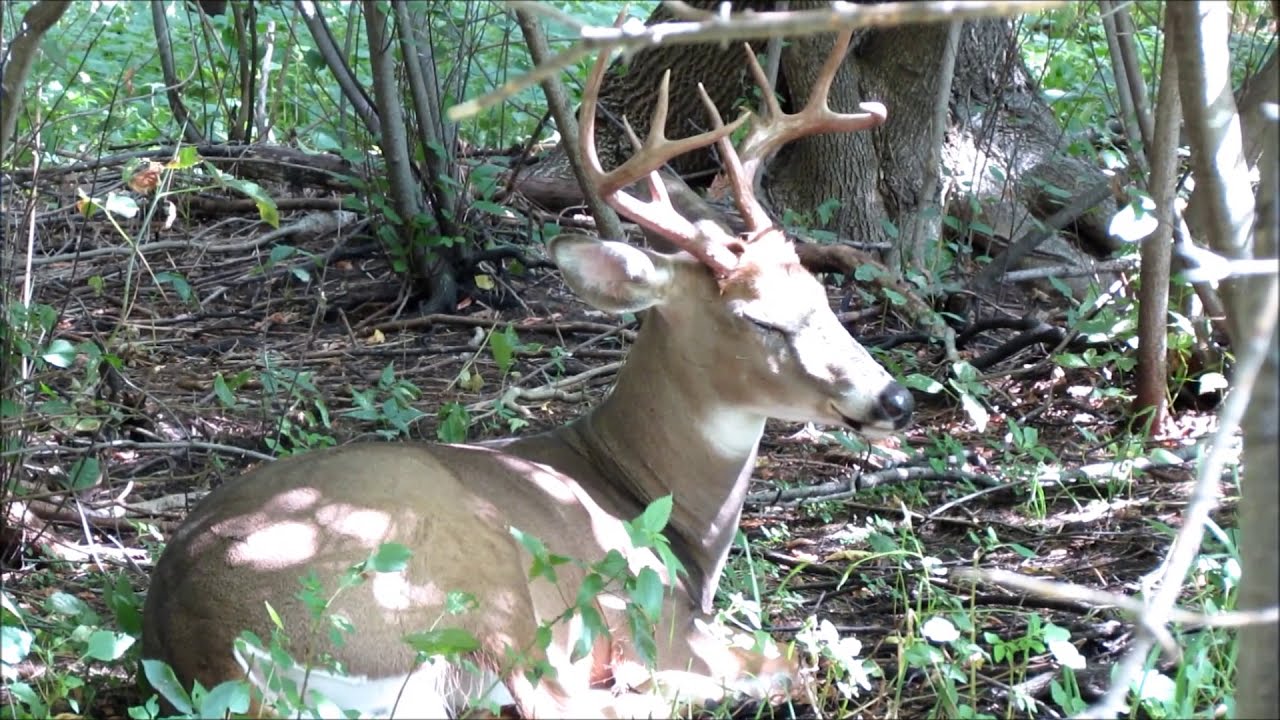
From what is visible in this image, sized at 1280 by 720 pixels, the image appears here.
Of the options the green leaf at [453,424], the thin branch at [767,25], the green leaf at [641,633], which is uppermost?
the thin branch at [767,25]

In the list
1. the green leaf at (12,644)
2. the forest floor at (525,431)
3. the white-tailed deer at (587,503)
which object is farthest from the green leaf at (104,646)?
the forest floor at (525,431)

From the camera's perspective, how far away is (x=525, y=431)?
551 cm

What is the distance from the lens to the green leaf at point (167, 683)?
299 cm

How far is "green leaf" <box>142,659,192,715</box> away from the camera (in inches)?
118

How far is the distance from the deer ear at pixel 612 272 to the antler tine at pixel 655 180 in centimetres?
10

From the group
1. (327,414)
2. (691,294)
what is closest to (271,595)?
(691,294)

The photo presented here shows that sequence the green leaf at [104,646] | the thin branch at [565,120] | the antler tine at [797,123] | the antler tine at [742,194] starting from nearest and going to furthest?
the green leaf at [104,646] → the antler tine at [742,194] → the antler tine at [797,123] → the thin branch at [565,120]

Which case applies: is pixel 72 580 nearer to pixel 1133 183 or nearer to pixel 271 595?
pixel 271 595

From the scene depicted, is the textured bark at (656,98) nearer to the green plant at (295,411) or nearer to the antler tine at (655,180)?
the green plant at (295,411)

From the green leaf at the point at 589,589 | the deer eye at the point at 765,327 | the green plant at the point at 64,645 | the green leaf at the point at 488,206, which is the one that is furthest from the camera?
the green leaf at the point at 488,206

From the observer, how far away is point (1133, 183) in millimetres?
5965

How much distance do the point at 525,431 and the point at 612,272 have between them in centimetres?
132

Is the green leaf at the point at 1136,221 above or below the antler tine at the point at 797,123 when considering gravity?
below

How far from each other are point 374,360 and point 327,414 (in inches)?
42.3
